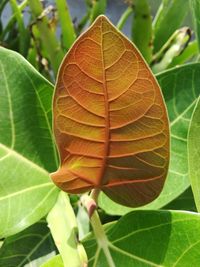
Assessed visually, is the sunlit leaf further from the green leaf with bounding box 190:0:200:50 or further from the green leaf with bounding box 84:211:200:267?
the green leaf with bounding box 84:211:200:267

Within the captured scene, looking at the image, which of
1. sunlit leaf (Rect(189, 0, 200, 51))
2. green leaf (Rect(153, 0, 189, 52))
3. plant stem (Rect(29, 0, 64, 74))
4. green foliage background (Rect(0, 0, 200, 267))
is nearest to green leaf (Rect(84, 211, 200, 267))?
green foliage background (Rect(0, 0, 200, 267))

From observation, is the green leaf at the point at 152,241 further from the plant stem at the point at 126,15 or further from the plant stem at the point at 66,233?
the plant stem at the point at 126,15

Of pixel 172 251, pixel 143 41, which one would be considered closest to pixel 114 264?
pixel 172 251

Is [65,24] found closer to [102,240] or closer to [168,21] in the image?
[168,21]

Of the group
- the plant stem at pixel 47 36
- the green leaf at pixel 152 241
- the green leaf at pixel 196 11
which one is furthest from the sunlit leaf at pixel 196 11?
the plant stem at pixel 47 36

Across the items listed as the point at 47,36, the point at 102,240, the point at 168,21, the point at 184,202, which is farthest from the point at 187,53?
the point at 102,240

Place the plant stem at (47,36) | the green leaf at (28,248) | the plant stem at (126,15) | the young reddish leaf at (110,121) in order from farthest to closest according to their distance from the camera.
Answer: the plant stem at (126,15), the plant stem at (47,36), the green leaf at (28,248), the young reddish leaf at (110,121)
